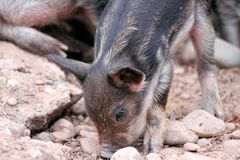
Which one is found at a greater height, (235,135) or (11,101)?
(235,135)

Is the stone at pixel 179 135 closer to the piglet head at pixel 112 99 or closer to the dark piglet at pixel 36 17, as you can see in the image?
the piglet head at pixel 112 99

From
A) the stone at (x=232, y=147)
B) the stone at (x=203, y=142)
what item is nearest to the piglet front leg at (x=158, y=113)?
the stone at (x=203, y=142)

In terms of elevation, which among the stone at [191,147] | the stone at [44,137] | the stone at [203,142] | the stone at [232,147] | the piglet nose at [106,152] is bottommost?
the stone at [44,137]

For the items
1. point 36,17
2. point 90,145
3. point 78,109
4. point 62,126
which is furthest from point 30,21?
point 90,145

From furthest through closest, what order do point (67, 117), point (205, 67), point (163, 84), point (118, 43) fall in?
point (205, 67)
point (67, 117)
point (163, 84)
point (118, 43)

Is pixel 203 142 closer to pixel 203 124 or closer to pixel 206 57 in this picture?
pixel 203 124

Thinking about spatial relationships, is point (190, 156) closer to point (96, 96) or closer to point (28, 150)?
point (96, 96)

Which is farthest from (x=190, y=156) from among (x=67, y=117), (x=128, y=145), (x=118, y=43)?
(x=67, y=117)
